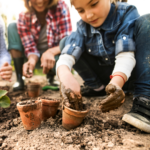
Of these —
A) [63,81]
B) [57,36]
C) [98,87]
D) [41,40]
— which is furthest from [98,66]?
[41,40]

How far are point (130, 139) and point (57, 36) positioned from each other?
183cm

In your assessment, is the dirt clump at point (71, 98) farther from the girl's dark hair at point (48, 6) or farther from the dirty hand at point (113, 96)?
the girl's dark hair at point (48, 6)

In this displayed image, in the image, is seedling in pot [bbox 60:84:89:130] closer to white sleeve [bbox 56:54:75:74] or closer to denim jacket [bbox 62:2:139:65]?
white sleeve [bbox 56:54:75:74]

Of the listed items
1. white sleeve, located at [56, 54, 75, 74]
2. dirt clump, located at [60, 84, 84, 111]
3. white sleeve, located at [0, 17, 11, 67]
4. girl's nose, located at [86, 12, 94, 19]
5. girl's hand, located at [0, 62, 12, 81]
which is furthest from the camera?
white sleeve, located at [0, 17, 11, 67]

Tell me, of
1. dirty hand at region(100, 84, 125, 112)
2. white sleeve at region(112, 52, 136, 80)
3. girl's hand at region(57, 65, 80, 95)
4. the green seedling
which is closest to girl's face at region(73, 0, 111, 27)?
white sleeve at region(112, 52, 136, 80)

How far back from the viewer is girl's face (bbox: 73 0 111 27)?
116 cm

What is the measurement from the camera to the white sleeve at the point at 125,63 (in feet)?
3.60

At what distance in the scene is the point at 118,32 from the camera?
1271 millimetres

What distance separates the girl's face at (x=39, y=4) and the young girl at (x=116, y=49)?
0.75 metres

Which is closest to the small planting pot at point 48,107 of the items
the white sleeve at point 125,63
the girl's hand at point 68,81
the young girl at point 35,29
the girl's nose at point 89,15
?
the girl's hand at point 68,81

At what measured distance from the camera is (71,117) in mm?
995

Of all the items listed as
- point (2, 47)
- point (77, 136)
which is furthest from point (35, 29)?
point (77, 136)

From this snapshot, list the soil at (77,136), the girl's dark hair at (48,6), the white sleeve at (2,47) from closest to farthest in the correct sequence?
the soil at (77,136)
the white sleeve at (2,47)
the girl's dark hair at (48,6)

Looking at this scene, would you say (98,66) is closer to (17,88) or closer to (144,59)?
(144,59)
